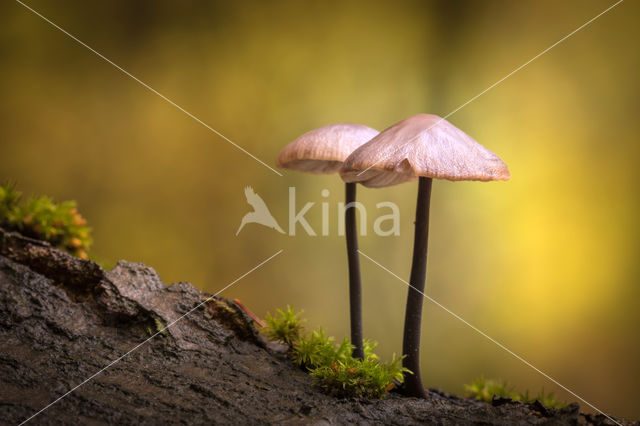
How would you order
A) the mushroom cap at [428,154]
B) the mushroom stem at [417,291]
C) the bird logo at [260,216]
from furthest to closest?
the bird logo at [260,216] → the mushroom stem at [417,291] → the mushroom cap at [428,154]

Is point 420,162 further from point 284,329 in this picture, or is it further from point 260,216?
point 260,216

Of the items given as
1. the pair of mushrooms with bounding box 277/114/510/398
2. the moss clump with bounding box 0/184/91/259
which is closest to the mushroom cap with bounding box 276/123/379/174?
the pair of mushrooms with bounding box 277/114/510/398

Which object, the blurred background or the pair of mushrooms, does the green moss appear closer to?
the pair of mushrooms

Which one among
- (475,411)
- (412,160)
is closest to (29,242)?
(412,160)

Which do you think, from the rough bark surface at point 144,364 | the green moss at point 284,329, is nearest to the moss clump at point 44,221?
the rough bark surface at point 144,364

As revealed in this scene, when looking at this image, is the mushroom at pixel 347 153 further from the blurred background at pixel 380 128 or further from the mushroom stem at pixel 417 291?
the blurred background at pixel 380 128
